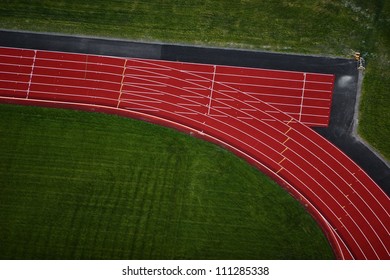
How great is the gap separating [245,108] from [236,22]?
394 cm

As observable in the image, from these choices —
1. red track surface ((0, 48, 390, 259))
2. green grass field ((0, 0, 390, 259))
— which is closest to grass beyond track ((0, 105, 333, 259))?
green grass field ((0, 0, 390, 259))

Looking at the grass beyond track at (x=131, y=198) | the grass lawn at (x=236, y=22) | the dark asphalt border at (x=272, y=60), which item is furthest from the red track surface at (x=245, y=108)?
the grass lawn at (x=236, y=22)

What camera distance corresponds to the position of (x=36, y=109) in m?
26.0

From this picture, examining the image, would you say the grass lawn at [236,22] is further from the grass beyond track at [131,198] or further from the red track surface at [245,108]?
the grass beyond track at [131,198]

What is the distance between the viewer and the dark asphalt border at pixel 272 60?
2497 centimetres

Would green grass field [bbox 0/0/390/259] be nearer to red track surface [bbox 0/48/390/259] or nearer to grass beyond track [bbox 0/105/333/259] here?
grass beyond track [bbox 0/105/333/259]

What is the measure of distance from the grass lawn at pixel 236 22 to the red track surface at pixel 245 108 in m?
1.29

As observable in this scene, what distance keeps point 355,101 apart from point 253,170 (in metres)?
5.20

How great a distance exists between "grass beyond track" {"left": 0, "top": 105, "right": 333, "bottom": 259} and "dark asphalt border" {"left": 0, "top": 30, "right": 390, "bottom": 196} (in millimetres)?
3085

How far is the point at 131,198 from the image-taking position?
2497 centimetres

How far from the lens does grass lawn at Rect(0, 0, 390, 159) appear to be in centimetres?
2612

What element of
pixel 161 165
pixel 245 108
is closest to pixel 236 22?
pixel 245 108
